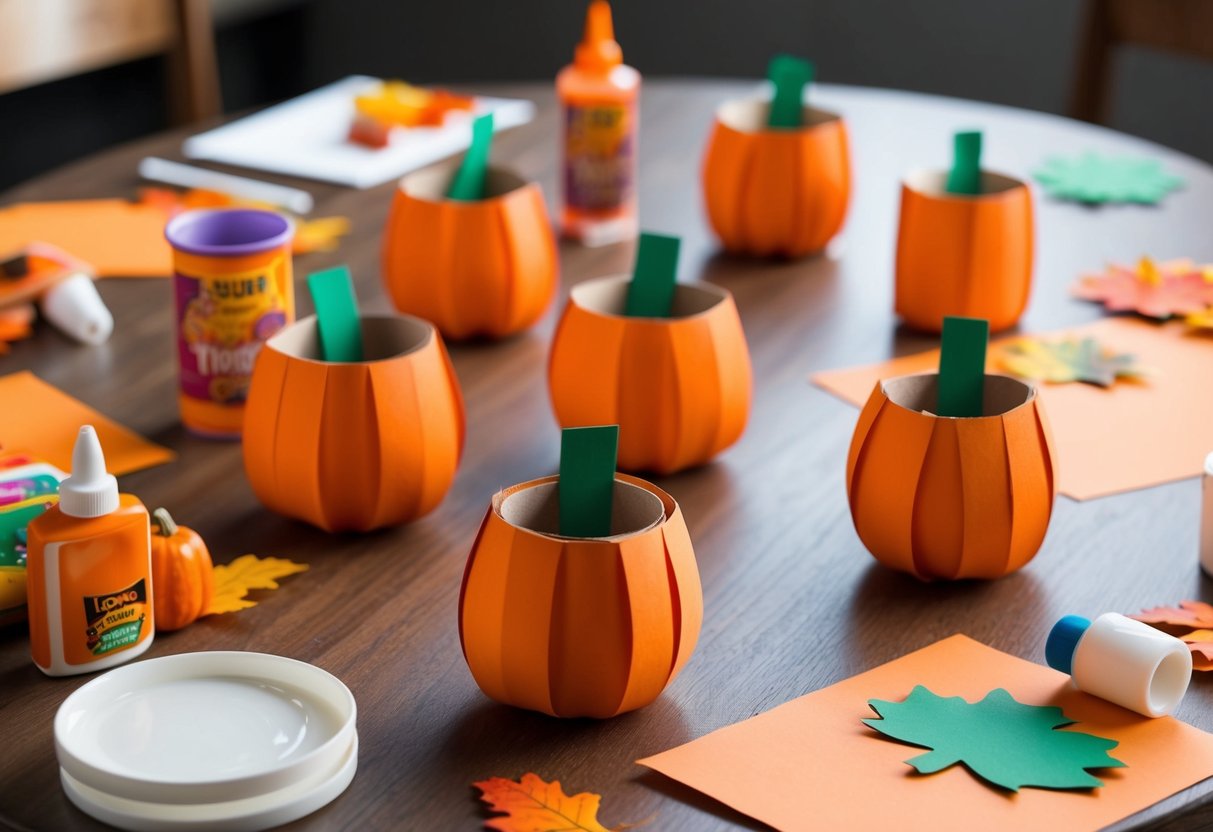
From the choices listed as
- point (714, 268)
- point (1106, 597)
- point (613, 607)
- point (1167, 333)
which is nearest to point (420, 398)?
point (613, 607)

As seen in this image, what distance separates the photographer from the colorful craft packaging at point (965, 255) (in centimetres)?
131

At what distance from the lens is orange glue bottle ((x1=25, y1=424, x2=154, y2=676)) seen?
2.56 feet

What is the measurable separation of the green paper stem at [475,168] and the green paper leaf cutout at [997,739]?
68 cm

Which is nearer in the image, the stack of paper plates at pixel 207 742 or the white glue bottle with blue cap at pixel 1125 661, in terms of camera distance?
the stack of paper plates at pixel 207 742

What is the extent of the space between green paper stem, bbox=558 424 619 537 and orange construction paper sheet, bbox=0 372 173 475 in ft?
1.38

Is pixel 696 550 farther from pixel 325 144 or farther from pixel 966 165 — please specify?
pixel 325 144

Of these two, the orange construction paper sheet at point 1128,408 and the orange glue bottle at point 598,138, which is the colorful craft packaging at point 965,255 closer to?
the orange construction paper sheet at point 1128,408

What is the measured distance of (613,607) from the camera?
75 cm

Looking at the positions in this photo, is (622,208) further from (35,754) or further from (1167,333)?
(35,754)

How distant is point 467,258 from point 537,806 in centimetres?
68

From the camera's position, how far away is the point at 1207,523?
3.09 ft

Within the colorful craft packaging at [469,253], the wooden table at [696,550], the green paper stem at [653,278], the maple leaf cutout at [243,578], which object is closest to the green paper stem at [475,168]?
the colorful craft packaging at [469,253]

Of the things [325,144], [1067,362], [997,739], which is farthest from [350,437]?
[325,144]

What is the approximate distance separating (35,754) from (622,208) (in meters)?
0.96
